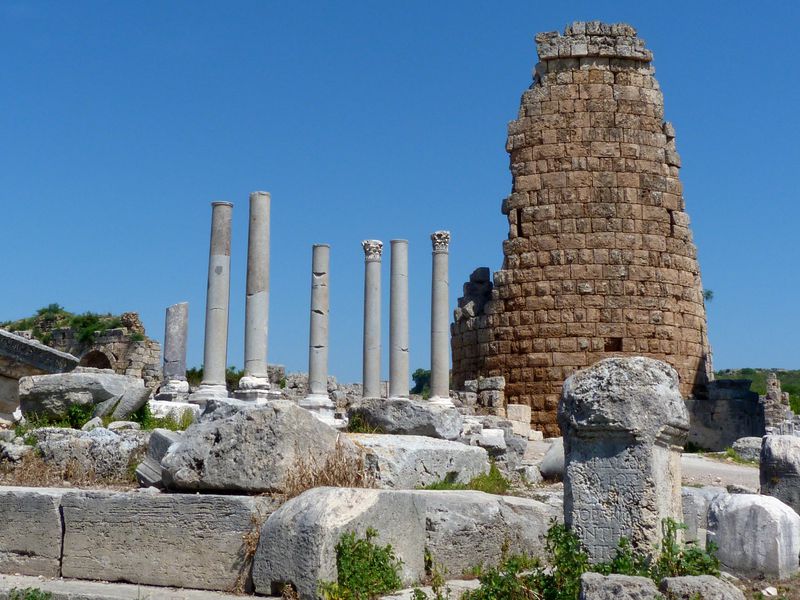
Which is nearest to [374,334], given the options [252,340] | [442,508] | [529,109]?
[252,340]

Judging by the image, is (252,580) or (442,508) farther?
(442,508)

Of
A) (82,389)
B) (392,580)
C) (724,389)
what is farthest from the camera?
(724,389)

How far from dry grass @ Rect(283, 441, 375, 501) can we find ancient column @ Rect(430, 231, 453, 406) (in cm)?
1064

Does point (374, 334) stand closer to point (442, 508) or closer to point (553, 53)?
point (553, 53)

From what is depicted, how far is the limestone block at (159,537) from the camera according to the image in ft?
21.9

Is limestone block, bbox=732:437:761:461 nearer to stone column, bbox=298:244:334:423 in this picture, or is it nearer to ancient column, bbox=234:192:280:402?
stone column, bbox=298:244:334:423

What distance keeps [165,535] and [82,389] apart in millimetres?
5079

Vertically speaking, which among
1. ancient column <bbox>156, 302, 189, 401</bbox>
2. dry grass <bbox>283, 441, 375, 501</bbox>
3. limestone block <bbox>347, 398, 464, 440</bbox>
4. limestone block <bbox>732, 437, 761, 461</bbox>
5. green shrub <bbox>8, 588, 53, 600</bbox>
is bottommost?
green shrub <bbox>8, 588, 53, 600</bbox>

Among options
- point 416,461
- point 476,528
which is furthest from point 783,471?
point 476,528

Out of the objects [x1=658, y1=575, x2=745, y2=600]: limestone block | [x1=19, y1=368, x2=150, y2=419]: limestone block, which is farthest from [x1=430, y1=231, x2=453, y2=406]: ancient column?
[x1=658, y1=575, x2=745, y2=600]: limestone block

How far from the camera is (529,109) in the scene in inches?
854

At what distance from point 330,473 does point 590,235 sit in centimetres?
1442

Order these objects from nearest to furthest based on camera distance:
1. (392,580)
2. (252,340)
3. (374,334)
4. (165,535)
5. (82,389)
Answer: (392,580), (165,535), (82,389), (252,340), (374,334)

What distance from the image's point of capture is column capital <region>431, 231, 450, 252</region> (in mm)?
18484
